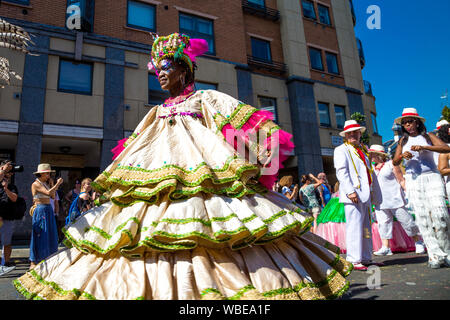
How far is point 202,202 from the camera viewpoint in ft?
7.39

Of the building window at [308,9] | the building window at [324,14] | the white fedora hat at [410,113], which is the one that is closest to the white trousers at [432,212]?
the white fedora hat at [410,113]

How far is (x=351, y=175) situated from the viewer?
166 inches

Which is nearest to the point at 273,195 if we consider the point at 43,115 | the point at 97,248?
the point at 97,248

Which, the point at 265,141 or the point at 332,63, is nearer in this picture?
the point at 265,141

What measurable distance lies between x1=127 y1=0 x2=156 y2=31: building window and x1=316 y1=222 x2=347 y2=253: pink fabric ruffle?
10.7m

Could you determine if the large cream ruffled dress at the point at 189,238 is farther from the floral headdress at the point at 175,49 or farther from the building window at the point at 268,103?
the building window at the point at 268,103

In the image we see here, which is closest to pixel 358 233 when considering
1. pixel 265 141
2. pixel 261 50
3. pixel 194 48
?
pixel 265 141

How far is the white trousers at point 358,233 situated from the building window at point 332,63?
15.1 metres

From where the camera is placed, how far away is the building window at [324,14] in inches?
710

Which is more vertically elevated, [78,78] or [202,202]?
[78,78]

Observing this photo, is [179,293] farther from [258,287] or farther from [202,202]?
[202,202]

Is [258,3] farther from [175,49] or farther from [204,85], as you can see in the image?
[175,49]

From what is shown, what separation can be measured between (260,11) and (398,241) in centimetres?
1383
